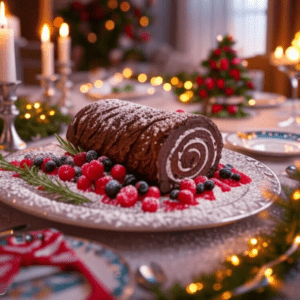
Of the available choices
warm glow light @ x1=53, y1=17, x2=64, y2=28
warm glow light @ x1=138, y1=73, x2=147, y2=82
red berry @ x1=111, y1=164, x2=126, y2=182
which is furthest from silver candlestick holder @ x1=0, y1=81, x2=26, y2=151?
warm glow light @ x1=53, y1=17, x2=64, y2=28

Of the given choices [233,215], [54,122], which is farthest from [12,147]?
[233,215]

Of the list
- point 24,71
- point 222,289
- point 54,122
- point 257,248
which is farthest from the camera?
point 24,71

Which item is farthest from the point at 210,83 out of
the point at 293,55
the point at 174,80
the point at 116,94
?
the point at 174,80

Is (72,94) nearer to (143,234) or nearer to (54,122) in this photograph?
(54,122)

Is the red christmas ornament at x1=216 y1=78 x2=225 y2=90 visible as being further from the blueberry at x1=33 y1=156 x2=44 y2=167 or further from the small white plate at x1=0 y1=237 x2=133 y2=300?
the small white plate at x1=0 y1=237 x2=133 y2=300

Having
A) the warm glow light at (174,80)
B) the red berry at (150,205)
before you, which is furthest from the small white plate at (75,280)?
the warm glow light at (174,80)

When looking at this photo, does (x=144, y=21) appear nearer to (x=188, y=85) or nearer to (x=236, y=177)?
(x=188, y=85)

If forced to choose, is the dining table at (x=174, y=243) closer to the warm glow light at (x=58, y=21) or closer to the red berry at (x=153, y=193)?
the red berry at (x=153, y=193)
